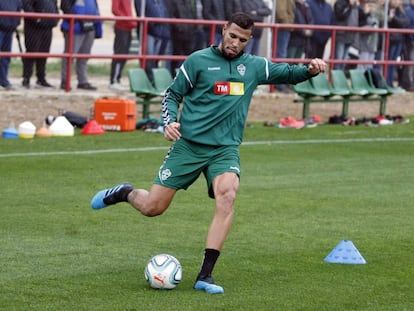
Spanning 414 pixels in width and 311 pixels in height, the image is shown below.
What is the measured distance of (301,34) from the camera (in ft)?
84.2

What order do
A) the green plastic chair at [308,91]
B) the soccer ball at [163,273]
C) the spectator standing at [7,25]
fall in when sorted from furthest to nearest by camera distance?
1. the green plastic chair at [308,91]
2. the spectator standing at [7,25]
3. the soccer ball at [163,273]

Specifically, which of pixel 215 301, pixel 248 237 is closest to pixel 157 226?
pixel 248 237

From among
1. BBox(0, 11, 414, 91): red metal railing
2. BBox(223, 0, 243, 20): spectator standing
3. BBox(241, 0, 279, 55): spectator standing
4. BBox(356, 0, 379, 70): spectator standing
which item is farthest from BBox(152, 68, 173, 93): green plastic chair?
BBox(356, 0, 379, 70): spectator standing

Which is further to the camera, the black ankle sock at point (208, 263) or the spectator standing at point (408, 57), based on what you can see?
the spectator standing at point (408, 57)

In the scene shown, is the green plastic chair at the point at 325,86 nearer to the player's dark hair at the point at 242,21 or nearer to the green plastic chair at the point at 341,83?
the green plastic chair at the point at 341,83

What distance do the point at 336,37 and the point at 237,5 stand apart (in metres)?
3.05

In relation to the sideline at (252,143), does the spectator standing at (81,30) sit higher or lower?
higher

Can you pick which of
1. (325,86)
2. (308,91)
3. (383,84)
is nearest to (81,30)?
(308,91)

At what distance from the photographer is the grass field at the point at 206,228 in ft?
28.3

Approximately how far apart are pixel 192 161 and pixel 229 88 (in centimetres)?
61

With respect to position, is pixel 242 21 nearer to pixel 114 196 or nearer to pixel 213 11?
pixel 114 196

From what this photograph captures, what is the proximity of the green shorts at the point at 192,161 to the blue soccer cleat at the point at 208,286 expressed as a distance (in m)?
0.67

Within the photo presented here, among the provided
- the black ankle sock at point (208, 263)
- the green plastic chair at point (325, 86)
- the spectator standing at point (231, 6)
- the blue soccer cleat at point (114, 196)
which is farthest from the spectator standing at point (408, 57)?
the black ankle sock at point (208, 263)

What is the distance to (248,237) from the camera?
1132 cm
